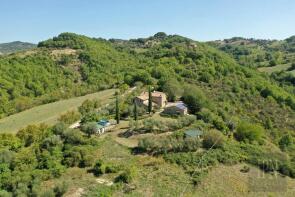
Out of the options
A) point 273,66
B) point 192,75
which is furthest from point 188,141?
point 273,66

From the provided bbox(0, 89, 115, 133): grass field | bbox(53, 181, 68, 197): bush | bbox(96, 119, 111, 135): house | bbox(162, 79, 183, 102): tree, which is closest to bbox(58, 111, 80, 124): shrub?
bbox(0, 89, 115, 133): grass field

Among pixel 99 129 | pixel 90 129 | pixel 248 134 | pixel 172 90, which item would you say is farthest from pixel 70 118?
pixel 248 134

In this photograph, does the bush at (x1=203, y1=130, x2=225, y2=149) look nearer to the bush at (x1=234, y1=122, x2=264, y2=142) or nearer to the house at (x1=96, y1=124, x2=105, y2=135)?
the bush at (x1=234, y1=122, x2=264, y2=142)

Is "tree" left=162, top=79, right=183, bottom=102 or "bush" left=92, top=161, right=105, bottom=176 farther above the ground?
"tree" left=162, top=79, right=183, bottom=102

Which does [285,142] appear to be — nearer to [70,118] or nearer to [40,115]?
[70,118]

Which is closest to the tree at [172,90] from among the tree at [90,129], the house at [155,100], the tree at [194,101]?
the tree at [194,101]

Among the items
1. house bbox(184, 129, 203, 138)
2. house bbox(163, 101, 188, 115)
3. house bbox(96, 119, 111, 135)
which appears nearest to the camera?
house bbox(184, 129, 203, 138)
